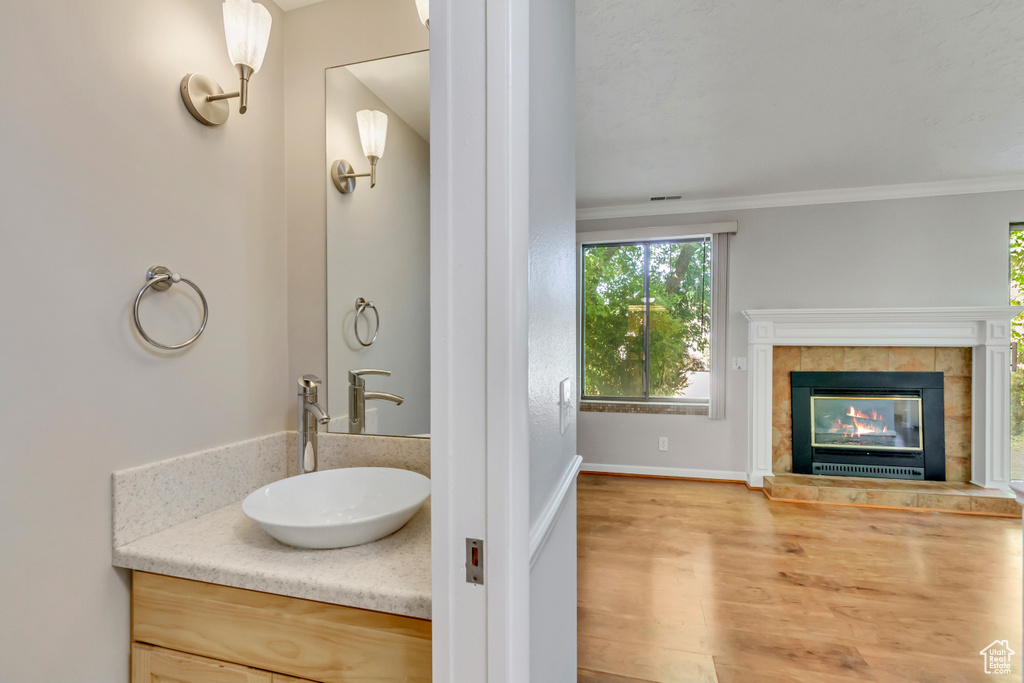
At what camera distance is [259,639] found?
89 cm

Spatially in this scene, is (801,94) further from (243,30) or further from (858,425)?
(858,425)

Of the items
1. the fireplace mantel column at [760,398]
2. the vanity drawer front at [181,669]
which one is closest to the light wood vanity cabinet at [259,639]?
the vanity drawer front at [181,669]

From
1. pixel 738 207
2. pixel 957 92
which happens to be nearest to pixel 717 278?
pixel 738 207

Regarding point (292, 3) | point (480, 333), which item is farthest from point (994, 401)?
point (292, 3)

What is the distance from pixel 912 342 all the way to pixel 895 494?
46.1 inches

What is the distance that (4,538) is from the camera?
2.66 ft

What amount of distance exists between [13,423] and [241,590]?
1.58 ft

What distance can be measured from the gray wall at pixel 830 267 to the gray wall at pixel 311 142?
3.35m

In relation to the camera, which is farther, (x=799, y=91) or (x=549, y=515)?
(x=799, y=91)

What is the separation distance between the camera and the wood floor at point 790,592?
1.89 meters

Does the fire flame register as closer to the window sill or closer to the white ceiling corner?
the window sill

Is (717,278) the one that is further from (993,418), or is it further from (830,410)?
(993,418)

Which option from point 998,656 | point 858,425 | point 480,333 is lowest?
point 998,656

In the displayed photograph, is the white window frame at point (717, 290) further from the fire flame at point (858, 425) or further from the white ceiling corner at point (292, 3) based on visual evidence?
the white ceiling corner at point (292, 3)
